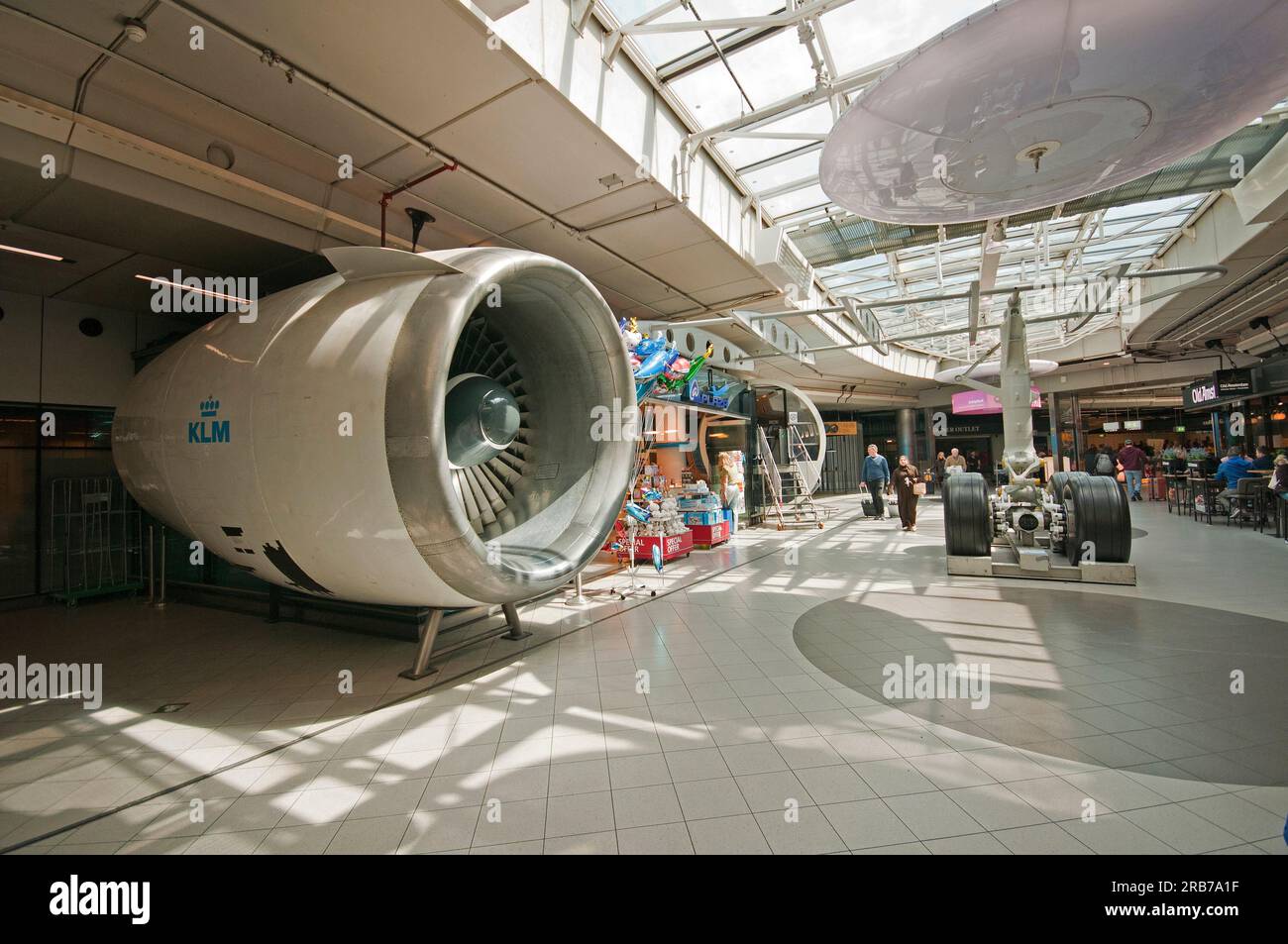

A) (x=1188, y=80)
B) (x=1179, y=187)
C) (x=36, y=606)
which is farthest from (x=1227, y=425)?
(x=36, y=606)

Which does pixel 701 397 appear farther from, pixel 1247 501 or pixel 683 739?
pixel 1247 501

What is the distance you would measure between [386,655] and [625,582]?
3.37 meters

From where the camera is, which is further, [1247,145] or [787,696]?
[1247,145]

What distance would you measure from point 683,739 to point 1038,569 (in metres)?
6.04

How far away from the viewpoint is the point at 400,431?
3.02 m

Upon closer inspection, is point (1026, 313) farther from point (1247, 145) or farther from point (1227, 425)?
point (1247, 145)

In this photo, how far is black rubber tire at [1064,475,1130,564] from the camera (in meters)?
6.29

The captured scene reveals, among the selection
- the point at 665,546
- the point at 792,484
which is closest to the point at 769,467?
the point at 792,484

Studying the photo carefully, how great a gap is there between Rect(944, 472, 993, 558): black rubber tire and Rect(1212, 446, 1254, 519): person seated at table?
853cm

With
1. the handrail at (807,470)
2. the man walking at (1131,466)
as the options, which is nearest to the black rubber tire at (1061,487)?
the handrail at (807,470)

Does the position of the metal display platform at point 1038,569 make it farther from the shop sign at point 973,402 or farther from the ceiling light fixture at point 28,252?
the shop sign at point 973,402

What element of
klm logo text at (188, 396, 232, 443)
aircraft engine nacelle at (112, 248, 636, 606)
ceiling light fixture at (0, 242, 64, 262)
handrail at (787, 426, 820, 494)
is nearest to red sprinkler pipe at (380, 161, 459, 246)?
aircraft engine nacelle at (112, 248, 636, 606)
